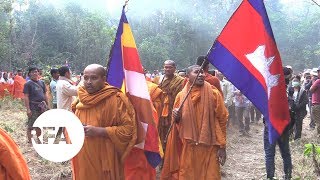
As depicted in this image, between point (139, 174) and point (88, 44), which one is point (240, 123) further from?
point (88, 44)

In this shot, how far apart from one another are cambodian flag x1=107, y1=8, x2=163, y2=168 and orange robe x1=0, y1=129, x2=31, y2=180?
1.36 m

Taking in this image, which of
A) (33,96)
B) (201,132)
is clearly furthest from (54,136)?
(33,96)

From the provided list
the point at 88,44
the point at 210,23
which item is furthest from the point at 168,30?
the point at 88,44

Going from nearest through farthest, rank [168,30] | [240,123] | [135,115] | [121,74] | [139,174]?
[135,115]
[121,74]
[139,174]
[240,123]
[168,30]

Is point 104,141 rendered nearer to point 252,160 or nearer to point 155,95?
point 155,95

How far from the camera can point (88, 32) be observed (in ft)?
82.3

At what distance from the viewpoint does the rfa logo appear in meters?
2.56

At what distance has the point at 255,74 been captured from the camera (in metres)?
3.73

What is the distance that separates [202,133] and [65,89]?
101 inches

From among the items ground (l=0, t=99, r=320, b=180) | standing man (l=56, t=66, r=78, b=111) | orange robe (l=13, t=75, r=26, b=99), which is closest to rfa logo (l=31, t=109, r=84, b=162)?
ground (l=0, t=99, r=320, b=180)

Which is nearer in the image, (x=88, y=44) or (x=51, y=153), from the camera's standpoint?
(x=51, y=153)

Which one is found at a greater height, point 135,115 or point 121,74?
point 121,74

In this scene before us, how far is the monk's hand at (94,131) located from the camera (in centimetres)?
335

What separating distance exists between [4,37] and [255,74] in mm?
21066
